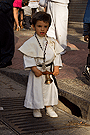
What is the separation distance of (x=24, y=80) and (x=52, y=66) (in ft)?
4.79

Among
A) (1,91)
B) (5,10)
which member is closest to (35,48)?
(1,91)

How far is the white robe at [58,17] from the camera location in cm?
539

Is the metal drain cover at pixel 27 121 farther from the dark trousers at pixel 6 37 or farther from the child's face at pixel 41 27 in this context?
the dark trousers at pixel 6 37

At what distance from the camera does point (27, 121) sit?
2.98 m

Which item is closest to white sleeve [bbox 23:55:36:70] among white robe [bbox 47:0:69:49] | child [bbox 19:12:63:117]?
child [bbox 19:12:63:117]

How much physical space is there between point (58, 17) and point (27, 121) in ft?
10.3

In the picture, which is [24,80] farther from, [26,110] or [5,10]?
[5,10]

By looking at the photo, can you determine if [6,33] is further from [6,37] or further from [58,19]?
[58,19]

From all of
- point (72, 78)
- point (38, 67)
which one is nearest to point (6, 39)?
point (72, 78)

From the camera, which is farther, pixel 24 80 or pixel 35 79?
pixel 24 80

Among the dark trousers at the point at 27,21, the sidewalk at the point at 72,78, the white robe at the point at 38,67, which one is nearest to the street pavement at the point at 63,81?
the sidewalk at the point at 72,78

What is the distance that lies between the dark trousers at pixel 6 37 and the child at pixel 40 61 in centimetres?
231

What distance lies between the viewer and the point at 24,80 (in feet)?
14.5

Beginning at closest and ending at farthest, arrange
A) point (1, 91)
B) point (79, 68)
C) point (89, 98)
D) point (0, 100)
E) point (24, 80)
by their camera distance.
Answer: point (89, 98)
point (0, 100)
point (1, 91)
point (24, 80)
point (79, 68)
